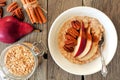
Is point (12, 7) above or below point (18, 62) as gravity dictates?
above

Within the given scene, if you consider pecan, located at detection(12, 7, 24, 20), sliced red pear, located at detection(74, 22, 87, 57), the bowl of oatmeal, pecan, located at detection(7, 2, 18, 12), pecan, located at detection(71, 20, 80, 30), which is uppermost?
pecan, located at detection(7, 2, 18, 12)

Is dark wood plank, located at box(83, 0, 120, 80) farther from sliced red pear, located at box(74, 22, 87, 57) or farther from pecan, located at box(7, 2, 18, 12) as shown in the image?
pecan, located at box(7, 2, 18, 12)

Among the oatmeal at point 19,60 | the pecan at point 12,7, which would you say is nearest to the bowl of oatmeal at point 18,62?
the oatmeal at point 19,60

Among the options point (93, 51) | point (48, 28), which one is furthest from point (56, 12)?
point (93, 51)

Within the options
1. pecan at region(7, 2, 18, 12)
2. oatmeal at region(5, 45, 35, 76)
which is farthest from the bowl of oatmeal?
pecan at region(7, 2, 18, 12)

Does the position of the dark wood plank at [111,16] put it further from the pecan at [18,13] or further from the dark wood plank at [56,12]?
the pecan at [18,13]

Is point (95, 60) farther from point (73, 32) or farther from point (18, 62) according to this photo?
point (18, 62)
